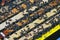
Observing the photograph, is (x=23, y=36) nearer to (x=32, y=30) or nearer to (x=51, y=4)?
(x=32, y=30)

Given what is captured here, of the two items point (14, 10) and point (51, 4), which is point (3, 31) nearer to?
point (14, 10)

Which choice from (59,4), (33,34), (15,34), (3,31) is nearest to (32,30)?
(33,34)

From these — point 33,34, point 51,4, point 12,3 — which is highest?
point 12,3

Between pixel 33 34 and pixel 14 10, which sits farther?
pixel 14 10

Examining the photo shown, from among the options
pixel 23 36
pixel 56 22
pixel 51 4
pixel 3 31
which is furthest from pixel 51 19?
pixel 3 31

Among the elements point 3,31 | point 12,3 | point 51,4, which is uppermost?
point 12,3

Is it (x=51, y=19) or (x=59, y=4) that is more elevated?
(x=59, y=4)
